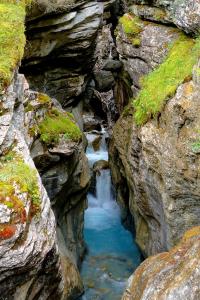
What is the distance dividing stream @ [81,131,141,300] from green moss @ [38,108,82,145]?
5.82m

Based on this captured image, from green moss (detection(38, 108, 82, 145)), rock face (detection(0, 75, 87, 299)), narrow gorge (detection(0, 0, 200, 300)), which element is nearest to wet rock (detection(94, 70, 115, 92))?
narrow gorge (detection(0, 0, 200, 300))

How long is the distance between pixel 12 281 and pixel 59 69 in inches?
633

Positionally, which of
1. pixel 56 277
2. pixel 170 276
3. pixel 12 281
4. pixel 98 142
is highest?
pixel 170 276

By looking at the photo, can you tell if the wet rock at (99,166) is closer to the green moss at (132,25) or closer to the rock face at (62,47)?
the rock face at (62,47)

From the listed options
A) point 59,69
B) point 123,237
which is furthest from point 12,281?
point 59,69

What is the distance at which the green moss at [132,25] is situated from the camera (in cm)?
1883

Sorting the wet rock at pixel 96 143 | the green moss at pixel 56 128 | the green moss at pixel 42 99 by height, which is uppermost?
the green moss at pixel 42 99

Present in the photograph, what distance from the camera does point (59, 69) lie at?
22.9m

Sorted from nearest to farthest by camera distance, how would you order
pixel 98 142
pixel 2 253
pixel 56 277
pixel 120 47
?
pixel 2 253
pixel 56 277
pixel 120 47
pixel 98 142

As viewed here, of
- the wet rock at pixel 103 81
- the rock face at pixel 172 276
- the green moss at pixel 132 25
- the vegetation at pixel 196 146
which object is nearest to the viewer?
the rock face at pixel 172 276

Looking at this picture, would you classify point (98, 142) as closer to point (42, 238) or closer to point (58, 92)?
point (58, 92)

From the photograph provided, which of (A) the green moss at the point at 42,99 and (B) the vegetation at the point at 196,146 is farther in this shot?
(A) the green moss at the point at 42,99

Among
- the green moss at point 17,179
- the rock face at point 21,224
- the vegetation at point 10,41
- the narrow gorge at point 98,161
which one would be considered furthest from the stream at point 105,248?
the vegetation at point 10,41

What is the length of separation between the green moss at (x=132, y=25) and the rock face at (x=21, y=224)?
382 inches
